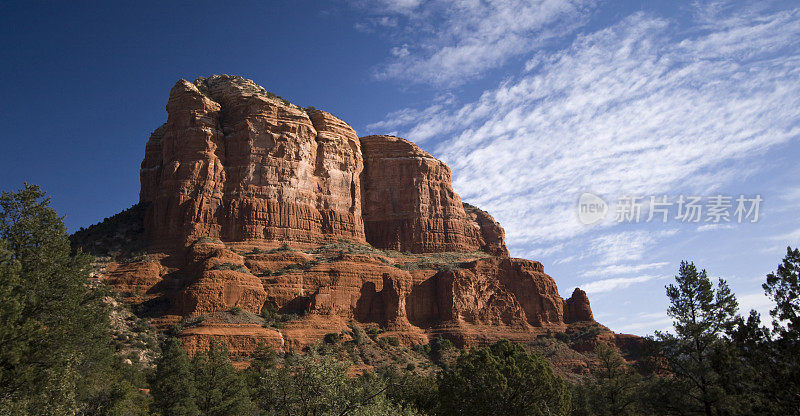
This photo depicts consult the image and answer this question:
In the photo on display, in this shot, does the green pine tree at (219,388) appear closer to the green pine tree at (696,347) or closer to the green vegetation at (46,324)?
the green vegetation at (46,324)

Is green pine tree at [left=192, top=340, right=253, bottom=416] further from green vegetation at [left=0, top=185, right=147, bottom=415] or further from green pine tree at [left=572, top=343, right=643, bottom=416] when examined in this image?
green pine tree at [left=572, top=343, right=643, bottom=416]

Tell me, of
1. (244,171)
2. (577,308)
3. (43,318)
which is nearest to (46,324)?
(43,318)

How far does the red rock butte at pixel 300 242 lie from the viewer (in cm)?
6812

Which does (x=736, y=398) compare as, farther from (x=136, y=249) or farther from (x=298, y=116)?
(x=298, y=116)

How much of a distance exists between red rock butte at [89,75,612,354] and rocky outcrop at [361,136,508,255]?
290 mm

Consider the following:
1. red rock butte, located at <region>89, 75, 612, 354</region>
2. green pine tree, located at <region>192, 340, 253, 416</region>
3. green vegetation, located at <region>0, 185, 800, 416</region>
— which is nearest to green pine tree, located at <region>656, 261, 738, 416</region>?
green vegetation, located at <region>0, 185, 800, 416</region>

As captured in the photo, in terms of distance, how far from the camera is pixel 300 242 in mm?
87938

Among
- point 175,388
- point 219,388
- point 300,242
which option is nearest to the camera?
point 175,388

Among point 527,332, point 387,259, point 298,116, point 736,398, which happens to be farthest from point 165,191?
point 736,398

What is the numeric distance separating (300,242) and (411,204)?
1122 inches

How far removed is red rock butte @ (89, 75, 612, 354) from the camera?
68125 millimetres

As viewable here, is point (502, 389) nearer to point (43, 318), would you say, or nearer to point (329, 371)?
point (329, 371)

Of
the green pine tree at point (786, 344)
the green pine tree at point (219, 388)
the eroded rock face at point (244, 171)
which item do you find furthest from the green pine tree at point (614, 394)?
the eroded rock face at point (244, 171)

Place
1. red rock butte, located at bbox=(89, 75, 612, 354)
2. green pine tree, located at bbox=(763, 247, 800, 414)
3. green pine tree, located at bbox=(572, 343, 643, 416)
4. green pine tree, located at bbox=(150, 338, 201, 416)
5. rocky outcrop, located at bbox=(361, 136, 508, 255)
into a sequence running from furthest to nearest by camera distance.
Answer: rocky outcrop, located at bbox=(361, 136, 508, 255)
red rock butte, located at bbox=(89, 75, 612, 354)
green pine tree, located at bbox=(150, 338, 201, 416)
green pine tree, located at bbox=(572, 343, 643, 416)
green pine tree, located at bbox=(763, 247, 800, 414)
